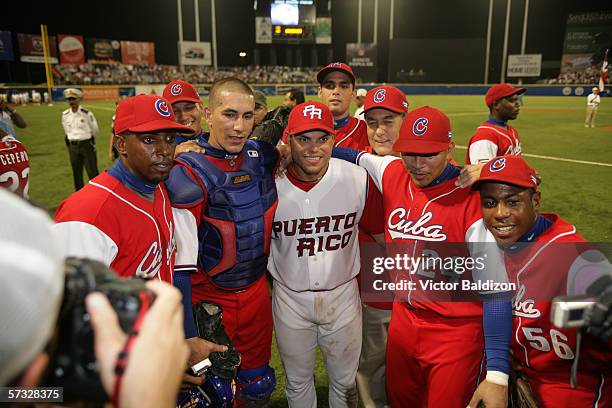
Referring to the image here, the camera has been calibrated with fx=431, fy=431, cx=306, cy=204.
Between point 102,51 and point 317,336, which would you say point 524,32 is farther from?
point 317,336

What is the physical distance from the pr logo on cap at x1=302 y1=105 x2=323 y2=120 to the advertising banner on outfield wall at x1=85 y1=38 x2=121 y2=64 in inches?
1920

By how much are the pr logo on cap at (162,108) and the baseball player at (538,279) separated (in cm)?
208

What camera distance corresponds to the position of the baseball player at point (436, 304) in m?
2.81

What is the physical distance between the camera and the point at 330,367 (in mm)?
3498

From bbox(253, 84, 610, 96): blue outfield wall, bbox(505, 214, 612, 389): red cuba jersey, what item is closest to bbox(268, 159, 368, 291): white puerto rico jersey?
bbox(505, 214, 612, 389): red cuba jersey

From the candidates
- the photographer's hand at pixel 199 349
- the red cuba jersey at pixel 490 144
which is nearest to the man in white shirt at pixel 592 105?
the red cuba jersey at pixel 490 144

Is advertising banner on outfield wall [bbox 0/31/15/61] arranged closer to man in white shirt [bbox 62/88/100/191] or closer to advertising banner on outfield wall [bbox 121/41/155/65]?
advertising banner on outfield wall [bbox 121/41/155/65]

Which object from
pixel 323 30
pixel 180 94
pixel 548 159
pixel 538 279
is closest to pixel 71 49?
pixel 323 30

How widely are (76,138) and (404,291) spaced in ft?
32.4

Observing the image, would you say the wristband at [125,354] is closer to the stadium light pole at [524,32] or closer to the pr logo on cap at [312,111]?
the pr logo on cap at [312,111]

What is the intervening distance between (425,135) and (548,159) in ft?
39.5

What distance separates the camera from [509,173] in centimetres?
266

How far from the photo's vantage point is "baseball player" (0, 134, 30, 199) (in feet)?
16.9

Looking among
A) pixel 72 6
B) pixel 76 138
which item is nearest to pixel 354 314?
pixel 76 138
